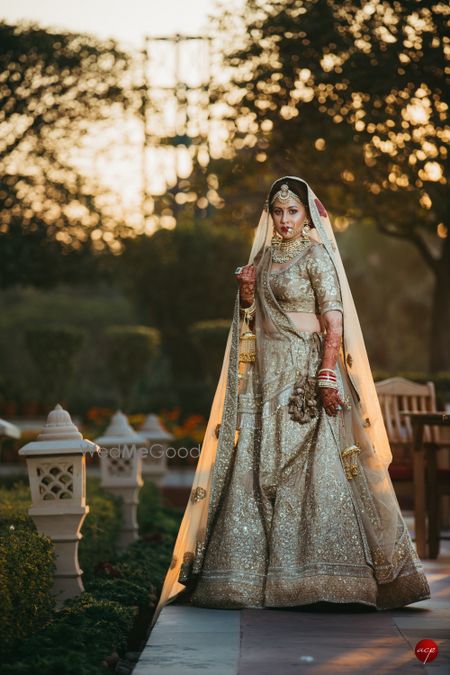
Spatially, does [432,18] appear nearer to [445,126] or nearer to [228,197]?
[445,126]

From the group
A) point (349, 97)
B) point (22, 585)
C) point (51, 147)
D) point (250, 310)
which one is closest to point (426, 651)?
point (22, 585)

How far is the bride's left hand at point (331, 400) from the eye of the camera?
6145mm

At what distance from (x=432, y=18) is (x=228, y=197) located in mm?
6185

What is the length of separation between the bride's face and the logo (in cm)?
242

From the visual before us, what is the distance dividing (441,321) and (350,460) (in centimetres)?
1313

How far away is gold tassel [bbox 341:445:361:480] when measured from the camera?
20.4 feet

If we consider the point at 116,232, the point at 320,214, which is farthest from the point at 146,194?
the point at 320,214

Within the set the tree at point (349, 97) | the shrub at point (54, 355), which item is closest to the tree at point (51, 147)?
the shrub at point (54, 355)

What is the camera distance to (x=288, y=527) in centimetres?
603

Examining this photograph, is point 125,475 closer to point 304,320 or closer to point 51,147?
point 304,320

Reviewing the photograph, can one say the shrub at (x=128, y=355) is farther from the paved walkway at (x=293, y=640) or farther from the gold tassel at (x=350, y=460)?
the paved walkway at (x=293, y=640)

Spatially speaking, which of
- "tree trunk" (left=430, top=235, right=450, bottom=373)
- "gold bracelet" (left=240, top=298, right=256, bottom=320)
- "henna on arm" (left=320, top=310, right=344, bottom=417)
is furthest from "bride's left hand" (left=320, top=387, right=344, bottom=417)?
"tree trunk" (left=430, top=235, right=450, bottom=373)

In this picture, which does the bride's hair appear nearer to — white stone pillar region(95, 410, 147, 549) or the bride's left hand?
the bride's left hand

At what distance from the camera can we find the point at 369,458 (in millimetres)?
→ 6340
